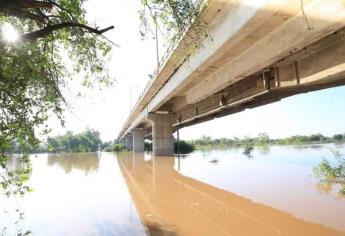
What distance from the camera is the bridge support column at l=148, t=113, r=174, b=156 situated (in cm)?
3500

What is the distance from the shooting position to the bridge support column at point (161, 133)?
1378 inches

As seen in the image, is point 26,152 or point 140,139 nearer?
point 26,152

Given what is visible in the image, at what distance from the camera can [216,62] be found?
14.7 metres

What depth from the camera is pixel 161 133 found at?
3538 centimetres

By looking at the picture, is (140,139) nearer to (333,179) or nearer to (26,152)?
(333,179)

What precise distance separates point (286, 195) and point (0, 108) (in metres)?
7.97

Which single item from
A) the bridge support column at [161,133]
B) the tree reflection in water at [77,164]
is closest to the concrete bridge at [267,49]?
the tree reflection in water at [77,164]

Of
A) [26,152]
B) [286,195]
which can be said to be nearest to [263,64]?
[286,195]

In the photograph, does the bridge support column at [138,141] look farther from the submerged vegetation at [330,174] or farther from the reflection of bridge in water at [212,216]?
the reflection of bridge in water at [212,216]

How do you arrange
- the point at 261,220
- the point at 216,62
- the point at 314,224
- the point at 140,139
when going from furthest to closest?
the point at 140,139 < the point at 216,62 < the point at 261,220 < the point at 314,224

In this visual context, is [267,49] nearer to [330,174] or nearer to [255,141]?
[330,174]

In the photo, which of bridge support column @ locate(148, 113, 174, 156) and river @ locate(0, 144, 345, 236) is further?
bridge support column @ locate(148, 113, 174, 156)

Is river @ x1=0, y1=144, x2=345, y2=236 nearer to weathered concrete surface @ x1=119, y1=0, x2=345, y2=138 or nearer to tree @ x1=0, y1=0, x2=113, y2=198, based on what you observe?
tree @ x1=0, y1=0, x2=113, y2=198

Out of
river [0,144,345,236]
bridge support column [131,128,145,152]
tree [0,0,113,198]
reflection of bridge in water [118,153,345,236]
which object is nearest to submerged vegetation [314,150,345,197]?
river [0,144,345,236]
